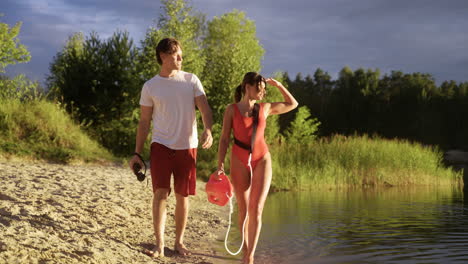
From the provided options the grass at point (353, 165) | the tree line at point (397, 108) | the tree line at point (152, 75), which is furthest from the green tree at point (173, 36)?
the tree line at point (397, 108)

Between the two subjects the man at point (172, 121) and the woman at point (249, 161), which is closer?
the woman at point (249, 161)

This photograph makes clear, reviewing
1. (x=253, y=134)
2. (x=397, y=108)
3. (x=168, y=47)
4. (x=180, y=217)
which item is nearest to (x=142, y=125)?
(x=168, y=47)

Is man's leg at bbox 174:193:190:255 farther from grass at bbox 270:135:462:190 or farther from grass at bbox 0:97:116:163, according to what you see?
grass at bbox 270:135:462:190

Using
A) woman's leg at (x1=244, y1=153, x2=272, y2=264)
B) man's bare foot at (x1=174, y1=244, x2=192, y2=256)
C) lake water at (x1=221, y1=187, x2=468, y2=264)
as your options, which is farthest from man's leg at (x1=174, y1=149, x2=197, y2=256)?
lake water at (x1=221, y1=187, x2=468, y2=264)

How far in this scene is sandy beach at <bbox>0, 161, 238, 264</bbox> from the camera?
15.8 ft

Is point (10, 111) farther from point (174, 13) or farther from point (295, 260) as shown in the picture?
point (295, 260)

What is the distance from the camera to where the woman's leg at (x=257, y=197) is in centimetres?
500

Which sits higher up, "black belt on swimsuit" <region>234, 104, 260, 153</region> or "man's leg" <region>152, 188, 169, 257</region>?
"black belt on swimsuit" <region>234, 104, 260, 153</region>

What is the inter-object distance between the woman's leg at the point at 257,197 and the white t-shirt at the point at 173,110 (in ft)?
2.42

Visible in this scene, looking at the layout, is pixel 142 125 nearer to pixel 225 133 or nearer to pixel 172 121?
pixel 172 121

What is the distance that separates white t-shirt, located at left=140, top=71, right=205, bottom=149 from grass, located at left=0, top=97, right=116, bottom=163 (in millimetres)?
9591

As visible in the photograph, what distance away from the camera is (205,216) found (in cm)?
933

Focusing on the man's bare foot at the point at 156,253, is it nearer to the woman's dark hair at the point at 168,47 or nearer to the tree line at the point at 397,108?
the woman's dark hair at the point at 168,47

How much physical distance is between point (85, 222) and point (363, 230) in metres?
4.26
